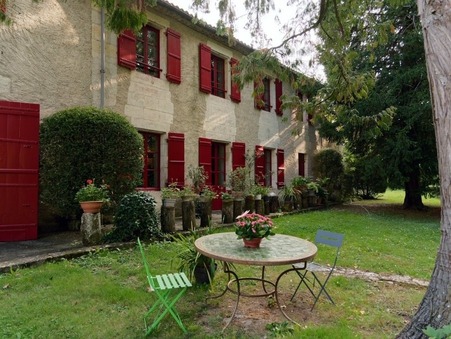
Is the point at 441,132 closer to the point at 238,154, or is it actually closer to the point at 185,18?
the point at 185,18

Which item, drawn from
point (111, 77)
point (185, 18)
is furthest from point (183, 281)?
point (185, 18)

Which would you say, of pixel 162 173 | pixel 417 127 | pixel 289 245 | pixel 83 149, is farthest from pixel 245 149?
pixel 289 245

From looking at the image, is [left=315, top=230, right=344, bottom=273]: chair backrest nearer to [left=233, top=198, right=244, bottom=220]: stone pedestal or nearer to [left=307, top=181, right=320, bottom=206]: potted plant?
[left=233, top=198, right=244, bottom=220]: stone pedestal

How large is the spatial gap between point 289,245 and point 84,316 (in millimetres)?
2159

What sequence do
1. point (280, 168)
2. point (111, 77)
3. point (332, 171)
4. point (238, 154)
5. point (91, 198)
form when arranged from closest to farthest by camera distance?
point (91, 198) → point (111, 77) → point (238, 154) → point (280, 168) → point (332, 171)

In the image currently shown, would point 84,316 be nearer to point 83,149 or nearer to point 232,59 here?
point 83,149

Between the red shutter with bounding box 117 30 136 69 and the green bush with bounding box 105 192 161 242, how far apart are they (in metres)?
3.68

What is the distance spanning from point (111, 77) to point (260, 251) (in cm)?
634

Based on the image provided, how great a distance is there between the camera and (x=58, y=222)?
278 inches

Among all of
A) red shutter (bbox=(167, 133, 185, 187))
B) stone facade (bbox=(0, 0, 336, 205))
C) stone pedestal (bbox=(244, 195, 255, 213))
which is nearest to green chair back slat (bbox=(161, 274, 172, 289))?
stone facade (bbox=(0, 0, 336, 205))

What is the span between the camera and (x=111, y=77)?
7.86 metres

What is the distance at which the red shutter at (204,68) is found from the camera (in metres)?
10.2

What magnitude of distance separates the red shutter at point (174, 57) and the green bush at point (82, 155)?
2987mm

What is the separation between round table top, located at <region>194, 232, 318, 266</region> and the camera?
2.86 meters
